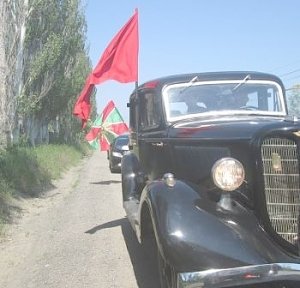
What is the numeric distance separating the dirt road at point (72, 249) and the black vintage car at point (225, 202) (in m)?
0.73

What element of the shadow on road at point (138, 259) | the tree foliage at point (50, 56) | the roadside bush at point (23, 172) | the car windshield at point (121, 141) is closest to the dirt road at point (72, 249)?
the shadow on road at point (138, 259)

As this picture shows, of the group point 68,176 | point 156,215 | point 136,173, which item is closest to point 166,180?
point 156,215

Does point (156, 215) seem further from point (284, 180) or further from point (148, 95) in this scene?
point (148, 95)

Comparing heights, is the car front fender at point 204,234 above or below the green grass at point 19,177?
above

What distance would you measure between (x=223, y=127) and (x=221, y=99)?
3.73 feet

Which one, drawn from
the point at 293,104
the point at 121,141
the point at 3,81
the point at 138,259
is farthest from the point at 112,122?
the point at 138,259

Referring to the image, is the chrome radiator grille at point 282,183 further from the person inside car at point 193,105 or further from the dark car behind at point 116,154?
the dark car behind at point 116,154

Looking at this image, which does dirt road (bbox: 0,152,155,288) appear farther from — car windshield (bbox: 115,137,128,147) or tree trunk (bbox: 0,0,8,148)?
car windshield (bbox: 115,137,128,147)

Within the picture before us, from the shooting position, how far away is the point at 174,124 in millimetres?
5203

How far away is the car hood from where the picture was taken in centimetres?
407

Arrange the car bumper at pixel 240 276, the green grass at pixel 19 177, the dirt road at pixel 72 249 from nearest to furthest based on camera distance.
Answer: the car bumper at pixel 240 276, the dirt road at pixel 72 249, the green grass at pixel 19 177

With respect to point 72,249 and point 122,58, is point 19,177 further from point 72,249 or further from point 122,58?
point 72,249

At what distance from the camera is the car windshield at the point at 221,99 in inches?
213

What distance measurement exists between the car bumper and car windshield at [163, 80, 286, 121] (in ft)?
7.51
